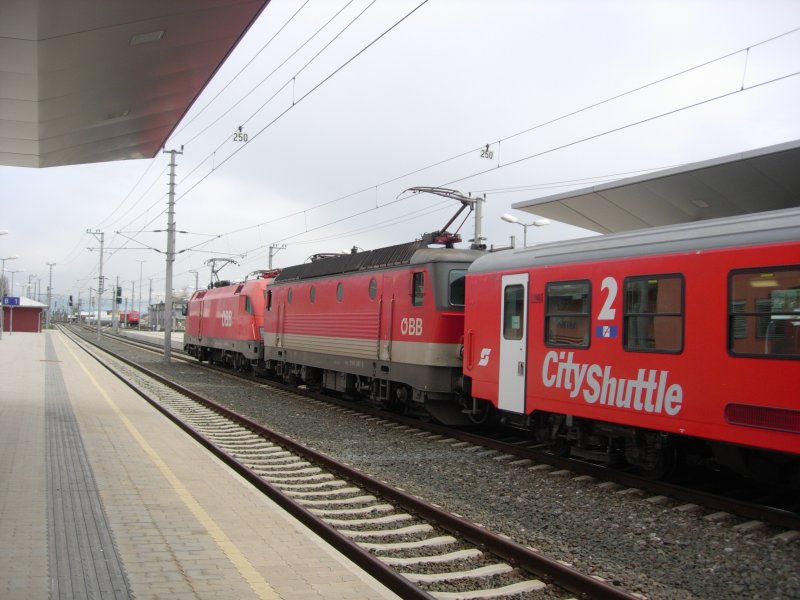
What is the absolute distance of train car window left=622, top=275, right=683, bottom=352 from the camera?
7.68 m

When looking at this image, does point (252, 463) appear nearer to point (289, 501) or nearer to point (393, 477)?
point (393, 477)

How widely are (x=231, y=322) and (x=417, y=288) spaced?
15.4 m

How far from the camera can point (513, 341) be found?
10.1 m

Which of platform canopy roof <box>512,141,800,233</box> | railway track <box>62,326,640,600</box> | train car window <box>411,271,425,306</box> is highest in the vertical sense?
platform canopy roof <box>512,141,800,233</box>

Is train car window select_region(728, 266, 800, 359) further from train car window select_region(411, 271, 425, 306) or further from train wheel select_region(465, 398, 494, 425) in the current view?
train car window select_region(411, 271, 425, 306)

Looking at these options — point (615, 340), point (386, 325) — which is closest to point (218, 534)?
point (615, 340)

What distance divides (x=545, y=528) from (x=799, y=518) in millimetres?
2359

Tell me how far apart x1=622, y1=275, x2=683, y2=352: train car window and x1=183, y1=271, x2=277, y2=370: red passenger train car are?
1652 cm

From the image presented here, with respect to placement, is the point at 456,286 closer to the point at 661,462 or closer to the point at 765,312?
the point at 661,462

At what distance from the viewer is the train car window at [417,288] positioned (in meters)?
12.9

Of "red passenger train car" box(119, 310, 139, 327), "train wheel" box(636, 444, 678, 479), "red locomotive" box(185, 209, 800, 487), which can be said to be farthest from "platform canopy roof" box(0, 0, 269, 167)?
"red passenger train car" box(119, 310, 139, 327)

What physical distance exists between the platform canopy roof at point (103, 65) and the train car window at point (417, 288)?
5.03 m

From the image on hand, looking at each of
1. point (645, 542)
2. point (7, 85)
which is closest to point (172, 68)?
point (7, 85)

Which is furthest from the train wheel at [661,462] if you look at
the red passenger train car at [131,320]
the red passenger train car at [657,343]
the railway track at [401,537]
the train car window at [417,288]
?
the red passenger train car at [131,320]
